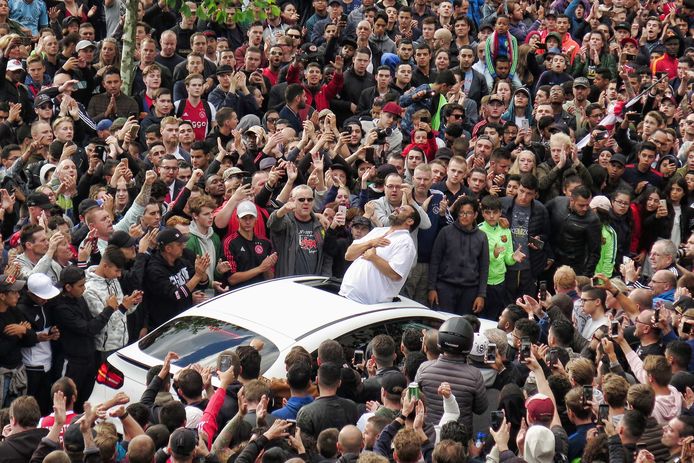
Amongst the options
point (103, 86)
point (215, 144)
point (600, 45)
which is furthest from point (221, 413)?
point (600, 45)

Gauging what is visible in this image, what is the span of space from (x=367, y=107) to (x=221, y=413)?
28.3ft

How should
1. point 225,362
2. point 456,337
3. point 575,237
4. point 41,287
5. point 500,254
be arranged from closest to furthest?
point 456,337 < point 225,362 < point 41,287 < point 500,254 < point 575,237

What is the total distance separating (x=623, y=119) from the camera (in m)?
16.1

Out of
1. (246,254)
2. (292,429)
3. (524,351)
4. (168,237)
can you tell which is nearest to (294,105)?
(246,254)

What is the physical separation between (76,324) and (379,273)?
9.00 ft

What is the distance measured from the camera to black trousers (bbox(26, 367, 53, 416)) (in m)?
11.1

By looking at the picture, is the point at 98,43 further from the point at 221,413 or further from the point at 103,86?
the point at 221,413

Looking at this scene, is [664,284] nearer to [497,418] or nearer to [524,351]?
[524,351]

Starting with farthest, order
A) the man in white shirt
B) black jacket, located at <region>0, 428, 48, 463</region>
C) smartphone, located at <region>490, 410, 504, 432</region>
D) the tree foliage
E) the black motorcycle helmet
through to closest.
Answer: the tree foliage → the man in white shirt → the black motorcycle helmet → black jacket, located at <region>0, 428, 48, 463</region> → smartphone, located at <region>490, 410, 504, 432</region>

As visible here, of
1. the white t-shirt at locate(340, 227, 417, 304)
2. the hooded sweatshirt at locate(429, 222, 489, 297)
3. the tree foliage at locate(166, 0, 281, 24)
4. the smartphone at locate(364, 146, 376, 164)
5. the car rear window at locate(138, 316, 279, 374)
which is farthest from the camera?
the tree foliage at locate(166, 0, 281, 24)

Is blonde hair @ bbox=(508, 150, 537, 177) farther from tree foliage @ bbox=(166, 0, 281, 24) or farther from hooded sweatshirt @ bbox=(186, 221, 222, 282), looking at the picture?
tree foliage @ bbox=(166, 0, 281, 24)

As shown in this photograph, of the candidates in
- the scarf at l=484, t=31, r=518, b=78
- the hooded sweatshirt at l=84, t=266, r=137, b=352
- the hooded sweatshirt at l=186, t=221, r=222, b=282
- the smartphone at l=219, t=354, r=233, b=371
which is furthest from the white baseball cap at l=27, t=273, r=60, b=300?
the scarf at l=484, t=31, r=518, b=78

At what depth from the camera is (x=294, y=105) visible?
1620 cm

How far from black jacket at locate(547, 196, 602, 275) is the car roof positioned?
10.2 feet
